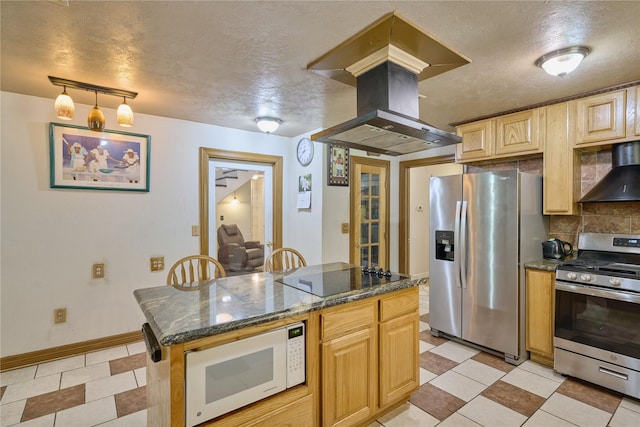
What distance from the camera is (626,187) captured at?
2434 mm

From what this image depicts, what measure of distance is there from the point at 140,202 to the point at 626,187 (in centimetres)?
427

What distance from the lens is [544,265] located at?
2652 millimetres

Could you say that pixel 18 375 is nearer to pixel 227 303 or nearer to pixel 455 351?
pixel 227 303

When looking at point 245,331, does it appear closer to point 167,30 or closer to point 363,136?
point 363,136

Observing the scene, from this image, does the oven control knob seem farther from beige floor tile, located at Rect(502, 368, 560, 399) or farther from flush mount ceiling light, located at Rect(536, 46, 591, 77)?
flush mount ceiling light, located at Rect(536, 46, 591, 77)

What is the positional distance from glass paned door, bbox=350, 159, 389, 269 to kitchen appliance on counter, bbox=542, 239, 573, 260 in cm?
206

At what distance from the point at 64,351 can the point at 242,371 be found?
2.51 meters

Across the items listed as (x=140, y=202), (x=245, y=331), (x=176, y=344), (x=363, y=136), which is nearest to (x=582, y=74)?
(x=363, y=136)

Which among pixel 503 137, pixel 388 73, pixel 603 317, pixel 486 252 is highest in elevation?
Result: pixel 388 73

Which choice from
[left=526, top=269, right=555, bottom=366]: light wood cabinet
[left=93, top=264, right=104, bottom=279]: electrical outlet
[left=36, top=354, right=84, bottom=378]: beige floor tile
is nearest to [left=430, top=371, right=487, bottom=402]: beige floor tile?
[left=526, top=269, right=555, bottom=366]: light wood cabinet

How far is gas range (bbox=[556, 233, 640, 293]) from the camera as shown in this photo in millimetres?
2197

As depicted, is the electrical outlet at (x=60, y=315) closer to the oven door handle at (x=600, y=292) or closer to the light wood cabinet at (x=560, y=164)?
the oven door handle at (x=600, y=292)

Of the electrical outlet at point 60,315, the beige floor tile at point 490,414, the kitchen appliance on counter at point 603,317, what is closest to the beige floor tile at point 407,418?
the beige floor tile at point 490,414

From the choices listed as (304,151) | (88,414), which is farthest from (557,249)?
(88,414)
